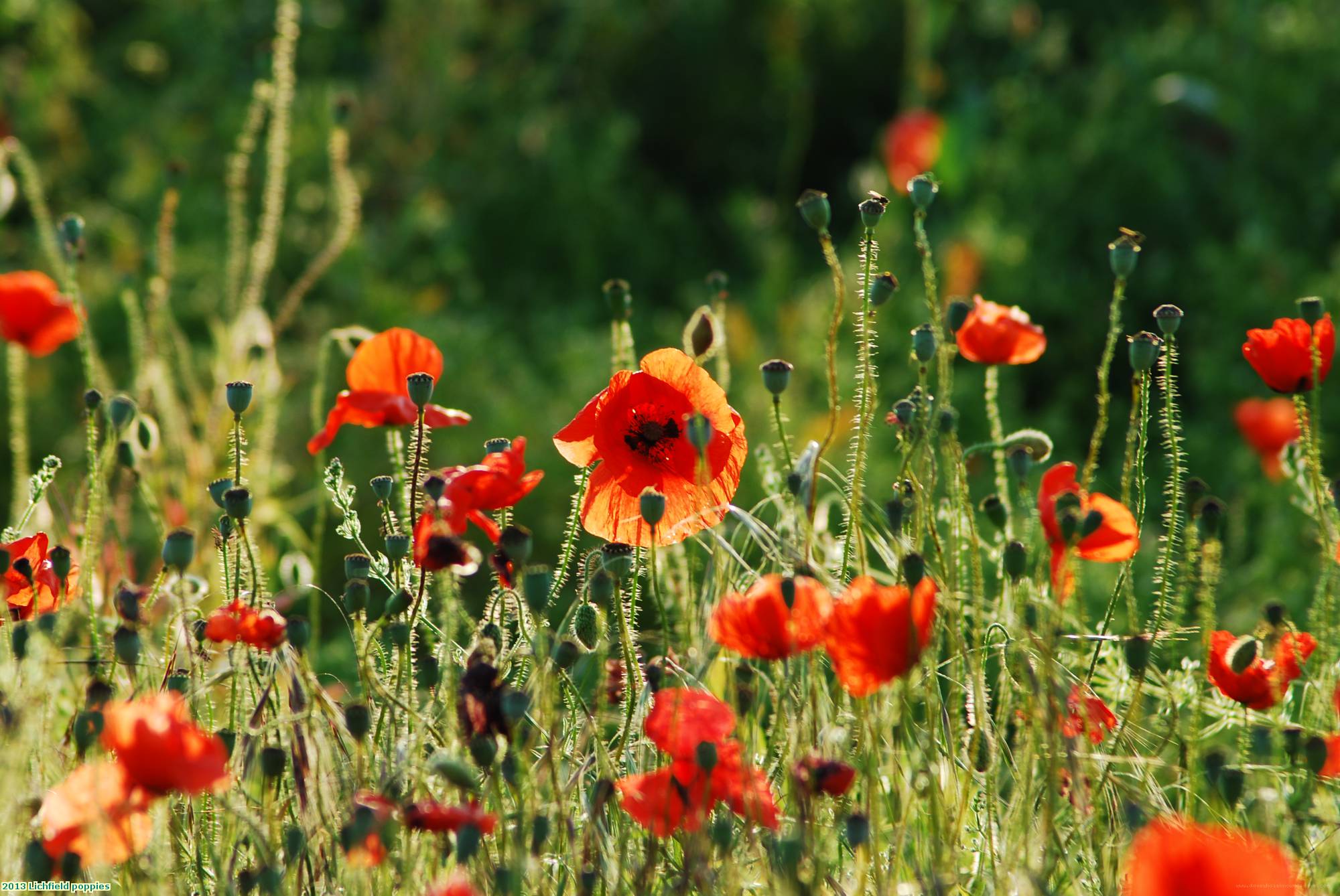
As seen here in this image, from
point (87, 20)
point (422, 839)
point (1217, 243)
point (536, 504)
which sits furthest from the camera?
point (87, 20)

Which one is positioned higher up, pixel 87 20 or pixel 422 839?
pixel 87 20

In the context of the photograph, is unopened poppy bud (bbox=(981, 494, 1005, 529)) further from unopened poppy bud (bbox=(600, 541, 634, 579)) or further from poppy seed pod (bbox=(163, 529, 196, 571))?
poppy seed pod (bbox=(163, 529, 196, 571))

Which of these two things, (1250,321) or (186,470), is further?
(1250,321)

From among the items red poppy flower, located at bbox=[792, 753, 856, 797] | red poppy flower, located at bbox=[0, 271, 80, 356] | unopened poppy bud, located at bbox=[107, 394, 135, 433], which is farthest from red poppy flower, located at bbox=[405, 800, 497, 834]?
red poppy flower, located at bbox=[0, 271, 80, 356]

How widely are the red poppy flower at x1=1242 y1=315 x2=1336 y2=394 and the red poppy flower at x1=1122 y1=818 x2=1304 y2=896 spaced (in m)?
0.64

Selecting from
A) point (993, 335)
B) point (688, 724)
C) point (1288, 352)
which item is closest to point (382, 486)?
point (688, 724)

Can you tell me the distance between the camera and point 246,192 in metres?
5.18

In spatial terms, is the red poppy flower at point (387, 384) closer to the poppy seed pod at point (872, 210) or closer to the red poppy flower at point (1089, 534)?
the poppy seed pod at point (872, 210)

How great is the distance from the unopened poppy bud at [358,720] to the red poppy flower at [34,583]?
13.7 inches

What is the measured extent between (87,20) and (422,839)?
22.2 feet

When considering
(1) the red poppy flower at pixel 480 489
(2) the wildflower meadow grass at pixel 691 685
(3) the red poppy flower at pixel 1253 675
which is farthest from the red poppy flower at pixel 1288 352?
(1) the red poppy flower at pixel 480 489

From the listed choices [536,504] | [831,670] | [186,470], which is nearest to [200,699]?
[831,670]

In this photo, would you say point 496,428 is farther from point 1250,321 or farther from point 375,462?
point 1250,321

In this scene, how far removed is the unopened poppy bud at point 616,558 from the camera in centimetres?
128
